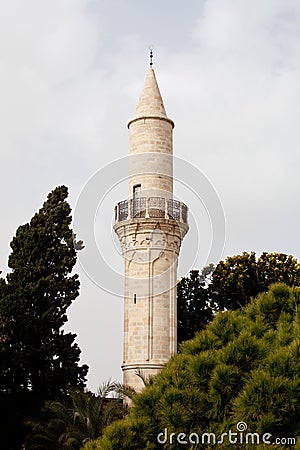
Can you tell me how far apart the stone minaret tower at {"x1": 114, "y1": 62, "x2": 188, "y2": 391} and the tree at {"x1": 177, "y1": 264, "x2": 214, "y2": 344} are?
20.0 feet

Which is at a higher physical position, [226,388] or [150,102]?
[150,102]

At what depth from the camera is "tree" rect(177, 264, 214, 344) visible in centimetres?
2930

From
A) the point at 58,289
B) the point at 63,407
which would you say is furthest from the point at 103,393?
the point at 58,289

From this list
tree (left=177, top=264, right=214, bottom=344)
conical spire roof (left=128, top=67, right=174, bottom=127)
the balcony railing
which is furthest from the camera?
tree (left=177, top=264, right=214, bottom=344)

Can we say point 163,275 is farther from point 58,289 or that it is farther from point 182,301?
point 182,301

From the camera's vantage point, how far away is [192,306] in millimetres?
30438

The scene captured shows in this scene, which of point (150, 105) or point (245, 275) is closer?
point (150, 105)

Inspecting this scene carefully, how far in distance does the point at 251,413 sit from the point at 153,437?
3.42ft

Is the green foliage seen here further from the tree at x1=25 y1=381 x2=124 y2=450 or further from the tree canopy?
the tree canopy

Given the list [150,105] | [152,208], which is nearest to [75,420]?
[152,208]

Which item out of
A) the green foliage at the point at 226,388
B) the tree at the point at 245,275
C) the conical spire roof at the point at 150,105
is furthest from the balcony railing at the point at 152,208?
the green foliage at the point at 226,388

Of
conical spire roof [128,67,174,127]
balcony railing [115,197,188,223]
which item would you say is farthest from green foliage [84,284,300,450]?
conical spire roof [128,67,174,127]

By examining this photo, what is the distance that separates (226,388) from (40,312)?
1759cm

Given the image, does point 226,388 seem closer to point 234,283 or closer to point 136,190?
point 136,190
